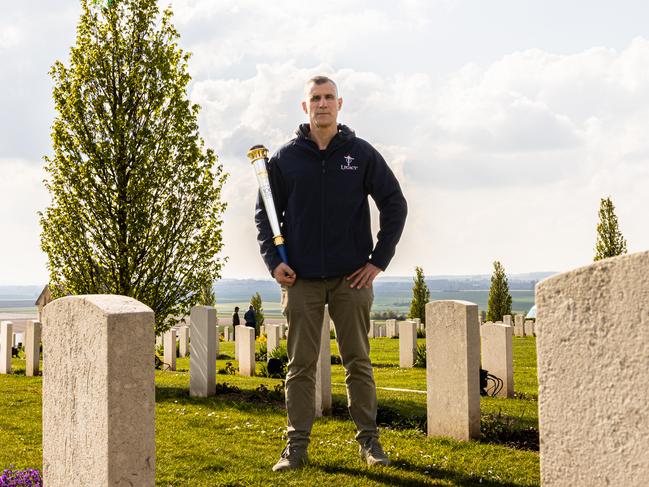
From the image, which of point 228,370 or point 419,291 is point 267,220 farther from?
point 419,291

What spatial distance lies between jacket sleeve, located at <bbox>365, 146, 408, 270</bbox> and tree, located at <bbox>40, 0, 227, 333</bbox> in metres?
6.87

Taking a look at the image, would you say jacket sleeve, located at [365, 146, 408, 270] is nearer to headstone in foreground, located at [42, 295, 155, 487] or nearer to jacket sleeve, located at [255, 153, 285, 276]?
jacket sleeve, located at [255, 153, 285, 276]

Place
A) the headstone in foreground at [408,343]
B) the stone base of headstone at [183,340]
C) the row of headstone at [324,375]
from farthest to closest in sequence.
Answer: the stone base of headstone at [183,340] → the headstone in foreground at [408,343] → the row of headstone at [324,375]

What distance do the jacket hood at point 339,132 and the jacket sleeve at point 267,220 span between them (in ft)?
0.90

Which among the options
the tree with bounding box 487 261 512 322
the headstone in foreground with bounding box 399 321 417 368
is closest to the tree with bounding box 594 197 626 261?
the tree with bounding box 487 261 512 322

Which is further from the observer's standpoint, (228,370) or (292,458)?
(228,370)

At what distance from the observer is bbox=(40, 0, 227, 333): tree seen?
11.5m

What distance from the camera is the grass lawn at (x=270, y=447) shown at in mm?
5246

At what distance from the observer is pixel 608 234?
27.7 meters

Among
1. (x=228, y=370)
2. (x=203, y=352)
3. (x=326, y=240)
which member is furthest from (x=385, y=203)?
(x=228, y=370)

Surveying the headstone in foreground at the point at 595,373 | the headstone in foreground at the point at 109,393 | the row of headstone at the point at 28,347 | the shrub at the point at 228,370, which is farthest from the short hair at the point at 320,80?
the row of headstone at the point at 28,347

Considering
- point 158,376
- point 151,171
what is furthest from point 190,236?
point 158,376

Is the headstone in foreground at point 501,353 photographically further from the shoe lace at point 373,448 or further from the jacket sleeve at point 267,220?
the jacket sleeve at point 267,220

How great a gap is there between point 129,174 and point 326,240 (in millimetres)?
7298
